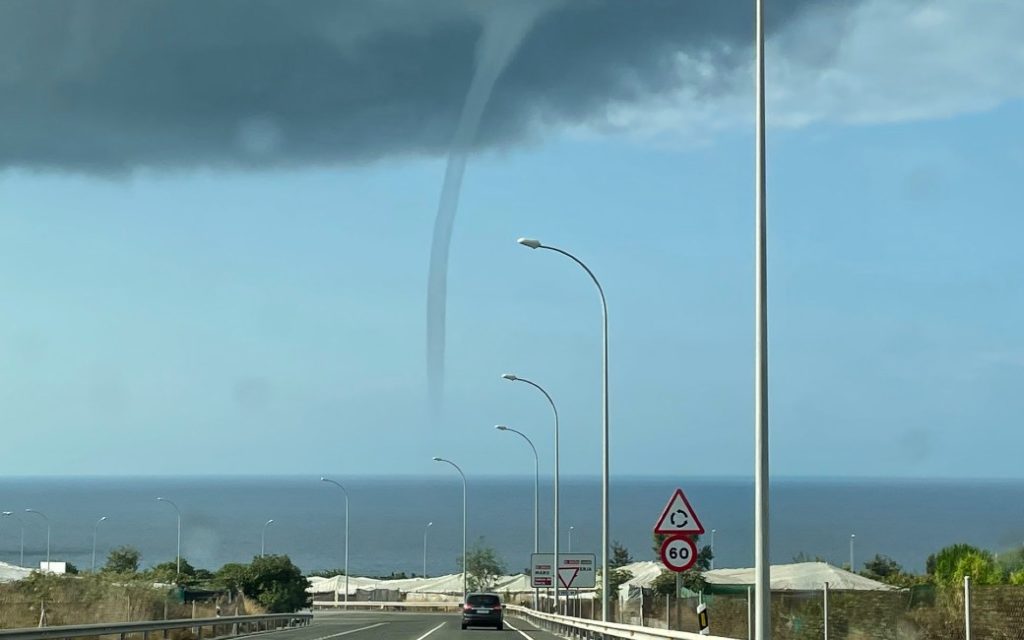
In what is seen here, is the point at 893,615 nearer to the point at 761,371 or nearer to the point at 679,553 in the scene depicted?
the point at 679,553

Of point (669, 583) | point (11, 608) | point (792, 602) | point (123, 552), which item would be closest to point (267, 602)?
point (669, 583)

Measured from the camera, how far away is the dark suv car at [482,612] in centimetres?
5259

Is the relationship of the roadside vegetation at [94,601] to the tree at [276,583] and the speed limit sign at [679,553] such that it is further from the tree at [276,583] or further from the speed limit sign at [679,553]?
the speed limit sign at [679,553]

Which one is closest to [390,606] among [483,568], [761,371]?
[483,568]

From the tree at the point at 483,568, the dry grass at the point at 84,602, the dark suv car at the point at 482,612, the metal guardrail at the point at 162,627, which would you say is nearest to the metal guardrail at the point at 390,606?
the tree at the point at 483,568

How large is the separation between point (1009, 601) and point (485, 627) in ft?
118

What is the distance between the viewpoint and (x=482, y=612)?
52562mm

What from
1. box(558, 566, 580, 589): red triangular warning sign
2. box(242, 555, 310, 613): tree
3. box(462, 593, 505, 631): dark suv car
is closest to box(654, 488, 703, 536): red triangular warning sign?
box(462, 593, 505, 631): dark suv car

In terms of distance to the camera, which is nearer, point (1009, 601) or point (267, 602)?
point (1009, 601)

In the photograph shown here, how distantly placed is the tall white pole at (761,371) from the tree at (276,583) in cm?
6293

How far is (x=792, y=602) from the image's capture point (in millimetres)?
29547

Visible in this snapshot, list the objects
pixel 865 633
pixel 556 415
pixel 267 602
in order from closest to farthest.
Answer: pixel 865 633, pixel 556 415, pixel 267 602

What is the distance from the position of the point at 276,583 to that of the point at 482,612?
3135 centimetres

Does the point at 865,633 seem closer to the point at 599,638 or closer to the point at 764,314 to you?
the point at 764,314
